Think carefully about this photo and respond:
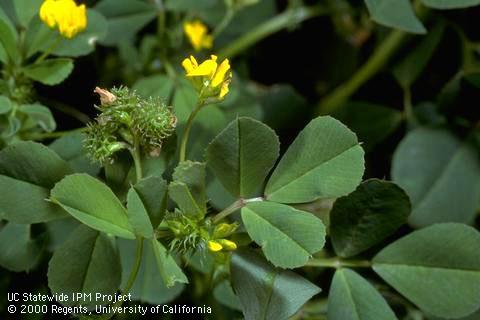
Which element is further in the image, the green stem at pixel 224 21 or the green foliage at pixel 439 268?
the green stem at pixel 224 21

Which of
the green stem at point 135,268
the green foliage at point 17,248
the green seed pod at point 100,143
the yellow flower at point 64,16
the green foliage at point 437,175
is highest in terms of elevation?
the yellow flower at point 64,16

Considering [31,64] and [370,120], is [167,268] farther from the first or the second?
[370,120]

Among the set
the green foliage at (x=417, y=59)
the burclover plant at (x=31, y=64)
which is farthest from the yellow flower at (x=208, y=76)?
the green foliage at (x=417, y=59)

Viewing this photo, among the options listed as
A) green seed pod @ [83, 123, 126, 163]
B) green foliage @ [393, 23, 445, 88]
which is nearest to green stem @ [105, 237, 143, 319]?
green seed pod @ [83, 123, 126, 163]

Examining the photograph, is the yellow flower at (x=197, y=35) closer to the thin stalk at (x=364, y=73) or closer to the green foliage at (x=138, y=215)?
the thin stalk at (x=364, y=73)

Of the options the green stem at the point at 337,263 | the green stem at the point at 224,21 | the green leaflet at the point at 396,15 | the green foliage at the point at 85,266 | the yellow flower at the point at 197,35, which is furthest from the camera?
the green stem at the point at 224,21

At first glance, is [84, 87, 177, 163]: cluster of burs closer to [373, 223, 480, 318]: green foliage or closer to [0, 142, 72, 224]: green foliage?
[0, 142, 72, 224]: green foliage
